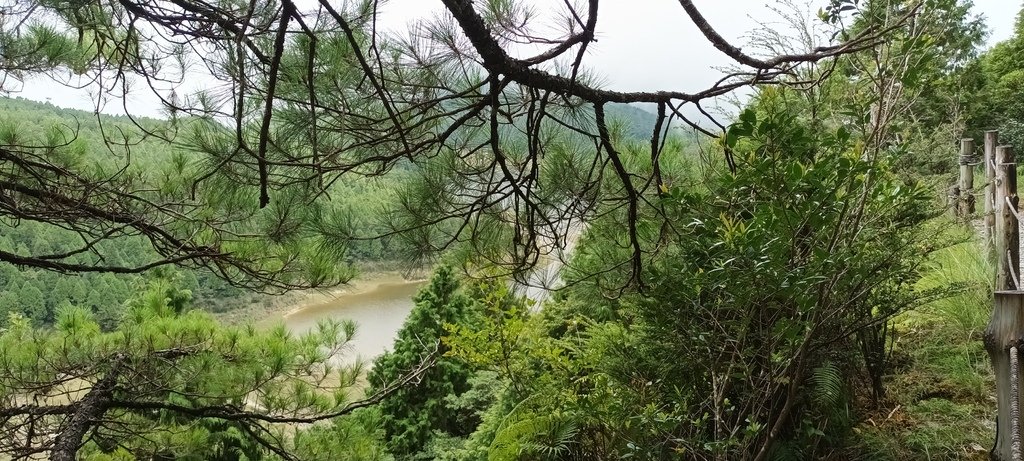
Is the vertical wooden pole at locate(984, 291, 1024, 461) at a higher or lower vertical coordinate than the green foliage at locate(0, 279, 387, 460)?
higher

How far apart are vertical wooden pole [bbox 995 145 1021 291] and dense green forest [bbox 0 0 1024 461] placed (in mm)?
256

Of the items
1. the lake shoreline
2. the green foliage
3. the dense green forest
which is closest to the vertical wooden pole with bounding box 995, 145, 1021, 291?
the dense green forest

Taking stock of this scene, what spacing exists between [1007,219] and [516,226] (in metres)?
2.00

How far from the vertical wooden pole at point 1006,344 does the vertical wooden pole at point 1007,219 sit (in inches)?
58.8

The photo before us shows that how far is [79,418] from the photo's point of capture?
3.75ft

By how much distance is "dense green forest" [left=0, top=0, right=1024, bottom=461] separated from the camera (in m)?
0.85

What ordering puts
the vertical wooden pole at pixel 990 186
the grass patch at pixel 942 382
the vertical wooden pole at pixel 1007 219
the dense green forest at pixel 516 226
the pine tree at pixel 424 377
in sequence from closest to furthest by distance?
the dense green forest at pixel 516 226, the grass patch at pixel 942 382, the vertical wooden pole at pixel 1007 219, the vertical wooden pole at pixel 990 186, the pine tree at pixel 424 377

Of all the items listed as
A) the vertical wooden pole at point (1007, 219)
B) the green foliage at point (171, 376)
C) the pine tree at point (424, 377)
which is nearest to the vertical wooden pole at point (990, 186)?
the vertical wooden pole at point (1007, 219)

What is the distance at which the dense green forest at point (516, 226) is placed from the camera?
0.85 metres

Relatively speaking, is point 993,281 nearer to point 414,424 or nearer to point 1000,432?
point 1000,432

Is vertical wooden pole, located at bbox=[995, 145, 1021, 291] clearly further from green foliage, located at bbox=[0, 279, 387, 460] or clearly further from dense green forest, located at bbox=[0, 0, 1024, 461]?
green foliage, located at bbox=[0, 279, 387, 460]

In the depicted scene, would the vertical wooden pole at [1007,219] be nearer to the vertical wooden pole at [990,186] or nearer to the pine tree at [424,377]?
the vertical wooden pole at [990,186]

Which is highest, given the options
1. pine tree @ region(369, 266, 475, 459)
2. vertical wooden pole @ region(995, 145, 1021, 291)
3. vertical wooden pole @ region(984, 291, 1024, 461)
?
vertical wooden pole @ region(995, 145, 1021, 291)

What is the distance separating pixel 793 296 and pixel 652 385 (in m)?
0.70
